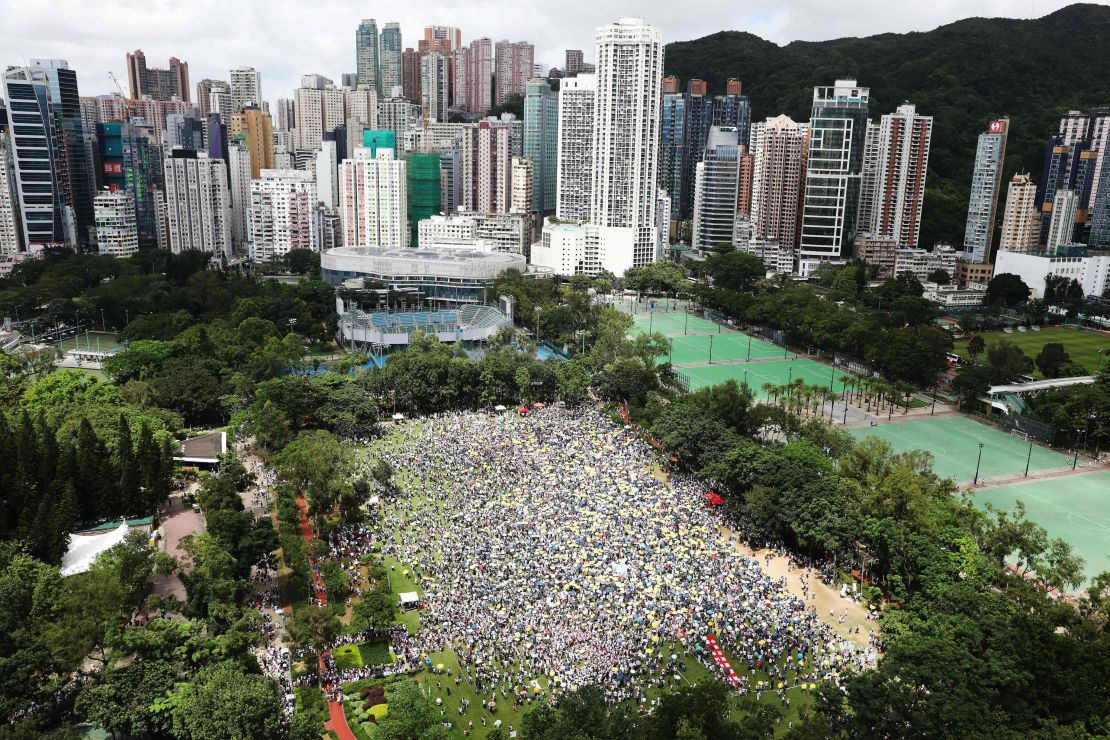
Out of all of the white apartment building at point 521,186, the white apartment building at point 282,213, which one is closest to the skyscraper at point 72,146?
the white apartment building at point 282,213

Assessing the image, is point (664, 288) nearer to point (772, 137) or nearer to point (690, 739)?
point (772, 137)

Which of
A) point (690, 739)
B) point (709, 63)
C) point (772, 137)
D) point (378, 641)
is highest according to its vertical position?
point (709, 63)

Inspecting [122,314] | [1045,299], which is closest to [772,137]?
[1045,299]

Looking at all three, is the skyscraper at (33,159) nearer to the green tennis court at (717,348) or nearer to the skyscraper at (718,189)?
the green tennis court at (717,348)

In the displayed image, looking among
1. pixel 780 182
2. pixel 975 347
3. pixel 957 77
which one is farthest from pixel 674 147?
pixel 975 347

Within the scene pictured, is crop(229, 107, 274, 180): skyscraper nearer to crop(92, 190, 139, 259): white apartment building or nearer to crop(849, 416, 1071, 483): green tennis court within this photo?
crop(92, 190, 139, 259): white apartment building

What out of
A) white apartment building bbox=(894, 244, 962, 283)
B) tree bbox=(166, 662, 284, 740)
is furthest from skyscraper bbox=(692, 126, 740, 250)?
tree bbox=(166, 662, 284, 740)

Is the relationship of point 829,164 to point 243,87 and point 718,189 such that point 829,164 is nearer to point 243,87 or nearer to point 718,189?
point 718,189
